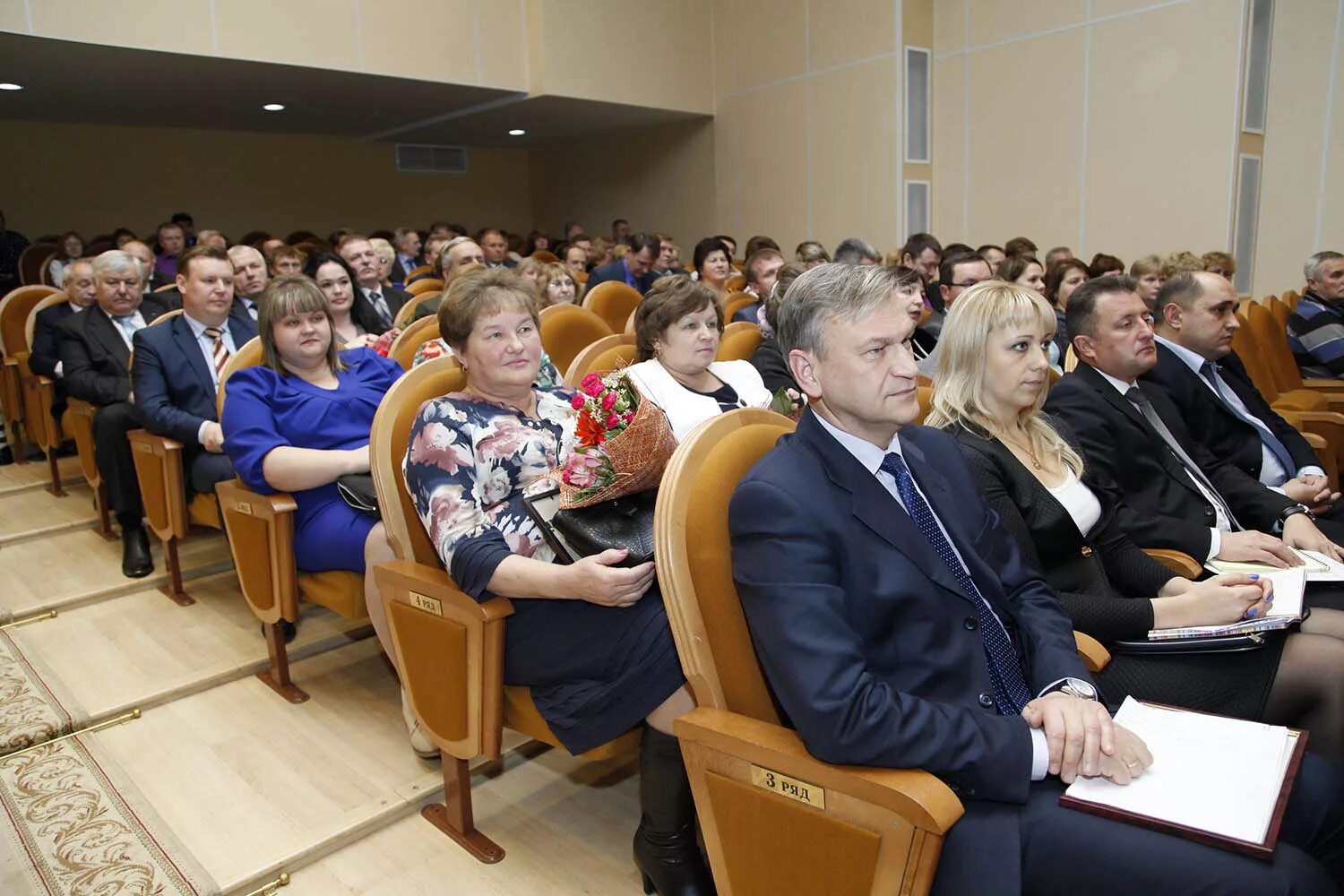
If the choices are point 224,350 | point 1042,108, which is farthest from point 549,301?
point 1042,108

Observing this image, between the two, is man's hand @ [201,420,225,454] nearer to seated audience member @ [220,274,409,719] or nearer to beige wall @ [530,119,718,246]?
seated audience member @ [220,274,409,719]

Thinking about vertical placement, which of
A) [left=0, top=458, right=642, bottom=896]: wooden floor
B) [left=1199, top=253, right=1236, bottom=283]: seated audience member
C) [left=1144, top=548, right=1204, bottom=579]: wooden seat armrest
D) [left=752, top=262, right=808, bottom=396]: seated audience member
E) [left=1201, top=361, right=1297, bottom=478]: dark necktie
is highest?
[left=1199, top=253, right=1236, bottom=283]: seated audience member

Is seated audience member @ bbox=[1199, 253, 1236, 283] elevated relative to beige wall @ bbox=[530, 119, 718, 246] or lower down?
lower down

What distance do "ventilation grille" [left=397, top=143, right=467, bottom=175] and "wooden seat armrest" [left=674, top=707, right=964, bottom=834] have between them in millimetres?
13078

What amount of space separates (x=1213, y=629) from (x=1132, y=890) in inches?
31.2

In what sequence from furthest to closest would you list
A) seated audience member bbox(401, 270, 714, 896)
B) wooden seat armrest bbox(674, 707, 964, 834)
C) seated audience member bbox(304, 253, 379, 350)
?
seated audience member bbox(304, 253, 379, 350), seated audience member bbox(401, 270, 714, 896), wooden seat armrest bbox(674, 707, 964, 834)

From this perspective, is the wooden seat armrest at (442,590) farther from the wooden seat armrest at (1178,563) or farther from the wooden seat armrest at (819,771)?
the wooden seat armrest at (1178,563)

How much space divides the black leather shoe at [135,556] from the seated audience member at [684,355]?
2.19 metres

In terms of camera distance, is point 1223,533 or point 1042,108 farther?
point 1042,108

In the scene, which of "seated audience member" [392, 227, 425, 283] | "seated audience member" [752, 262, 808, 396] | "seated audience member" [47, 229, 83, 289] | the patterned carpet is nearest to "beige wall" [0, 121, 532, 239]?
"seated audience member" [47, 229, 83, 289]

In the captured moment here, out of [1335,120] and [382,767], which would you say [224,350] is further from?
[1335,120]

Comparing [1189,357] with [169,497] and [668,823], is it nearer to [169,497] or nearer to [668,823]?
[668,823]

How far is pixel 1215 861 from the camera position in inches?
42.7

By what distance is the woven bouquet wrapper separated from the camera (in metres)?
1.52
